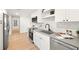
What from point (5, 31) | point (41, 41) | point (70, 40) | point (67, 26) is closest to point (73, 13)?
point (67, 26)

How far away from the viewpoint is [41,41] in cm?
178

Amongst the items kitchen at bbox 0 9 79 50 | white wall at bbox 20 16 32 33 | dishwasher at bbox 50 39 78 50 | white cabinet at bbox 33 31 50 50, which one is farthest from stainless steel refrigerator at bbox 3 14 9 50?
dishwasher at bbox 50 39 78 50

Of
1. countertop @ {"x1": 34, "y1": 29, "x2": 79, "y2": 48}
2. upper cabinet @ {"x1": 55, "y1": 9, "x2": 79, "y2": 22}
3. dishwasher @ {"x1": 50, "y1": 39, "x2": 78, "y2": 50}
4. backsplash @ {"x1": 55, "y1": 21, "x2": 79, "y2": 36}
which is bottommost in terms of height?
dishwasher @ {"x1": 50, "y1": 39, "x2": 78, "y2": 50}

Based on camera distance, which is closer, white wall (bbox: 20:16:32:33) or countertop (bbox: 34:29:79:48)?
countertop (bbox: 34:29:79:48)

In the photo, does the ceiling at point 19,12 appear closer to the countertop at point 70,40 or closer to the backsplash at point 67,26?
the countertop at point 70,40

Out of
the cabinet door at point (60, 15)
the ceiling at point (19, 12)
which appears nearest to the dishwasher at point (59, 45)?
the cabinet door at point (60, 15)

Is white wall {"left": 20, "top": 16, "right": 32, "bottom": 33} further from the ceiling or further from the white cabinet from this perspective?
the white cabinet

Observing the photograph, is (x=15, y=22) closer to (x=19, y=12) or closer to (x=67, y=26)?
Answer: (x=19, y=12)

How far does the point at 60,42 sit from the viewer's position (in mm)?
1637

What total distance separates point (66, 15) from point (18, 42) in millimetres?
862

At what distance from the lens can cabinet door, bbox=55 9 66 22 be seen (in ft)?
5.39

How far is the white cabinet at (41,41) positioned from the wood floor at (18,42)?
0.28ft
